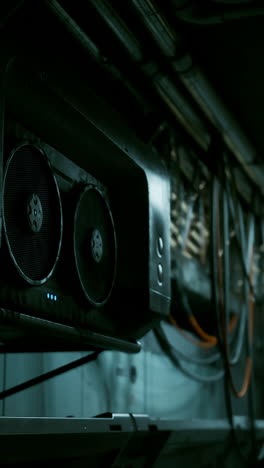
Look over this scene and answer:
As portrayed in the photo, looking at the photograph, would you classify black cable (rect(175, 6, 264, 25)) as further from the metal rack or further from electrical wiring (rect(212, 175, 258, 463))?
the metal rack

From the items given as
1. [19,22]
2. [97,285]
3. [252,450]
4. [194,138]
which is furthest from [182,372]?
[19,22]

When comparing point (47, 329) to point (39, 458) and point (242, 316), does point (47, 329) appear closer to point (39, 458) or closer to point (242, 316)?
point (39, 458)

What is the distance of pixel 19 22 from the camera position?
4.24 ft

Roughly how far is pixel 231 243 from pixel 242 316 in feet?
1.60

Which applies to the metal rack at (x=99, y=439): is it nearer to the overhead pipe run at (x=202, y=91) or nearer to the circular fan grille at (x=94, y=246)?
the circular fan grille at (x=94, y=246)

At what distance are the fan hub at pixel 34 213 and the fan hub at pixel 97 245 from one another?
260mm

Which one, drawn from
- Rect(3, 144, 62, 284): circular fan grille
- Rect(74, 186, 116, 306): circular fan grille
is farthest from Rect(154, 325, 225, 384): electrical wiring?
Rect(3, 144, 62, 284): circular fan grille

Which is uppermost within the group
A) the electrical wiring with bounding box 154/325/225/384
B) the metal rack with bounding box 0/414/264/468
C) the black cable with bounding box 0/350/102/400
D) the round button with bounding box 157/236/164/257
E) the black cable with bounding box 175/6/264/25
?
the black cable with bounding box 175/6/264/25

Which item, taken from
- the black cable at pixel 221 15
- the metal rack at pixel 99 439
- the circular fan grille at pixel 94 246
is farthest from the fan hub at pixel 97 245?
the black cable at pixel 221 15

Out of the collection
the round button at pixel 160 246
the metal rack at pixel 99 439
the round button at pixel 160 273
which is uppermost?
the round button at pixel 160 246

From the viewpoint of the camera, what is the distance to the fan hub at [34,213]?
1.31 meters

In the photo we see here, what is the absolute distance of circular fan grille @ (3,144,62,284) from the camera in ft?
4.18

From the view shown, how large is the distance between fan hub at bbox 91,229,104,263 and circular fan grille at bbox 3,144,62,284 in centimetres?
18

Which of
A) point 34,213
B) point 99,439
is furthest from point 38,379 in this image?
point 34,213
